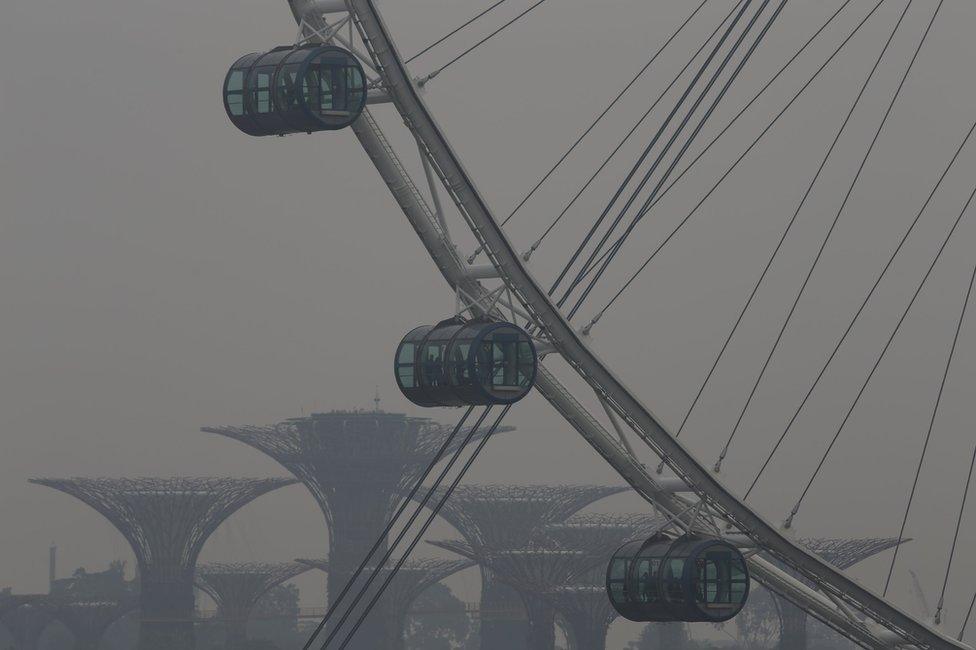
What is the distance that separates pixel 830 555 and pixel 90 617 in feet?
264

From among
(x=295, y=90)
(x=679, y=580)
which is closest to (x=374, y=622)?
(x=679, y=580)

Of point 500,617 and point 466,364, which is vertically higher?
point 466,364

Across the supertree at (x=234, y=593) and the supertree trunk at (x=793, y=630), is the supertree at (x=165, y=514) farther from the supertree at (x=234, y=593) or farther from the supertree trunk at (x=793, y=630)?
the supertree trunk at (x=793, y=630)

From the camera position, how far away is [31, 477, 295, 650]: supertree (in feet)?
516

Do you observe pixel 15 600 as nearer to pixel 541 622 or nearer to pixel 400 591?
pixel 400 591

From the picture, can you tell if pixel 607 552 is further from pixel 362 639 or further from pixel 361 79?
pixel 361 79

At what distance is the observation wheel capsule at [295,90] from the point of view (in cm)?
4172

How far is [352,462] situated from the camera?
6585 inches

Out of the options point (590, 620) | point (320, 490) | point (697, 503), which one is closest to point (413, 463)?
point (320, 490)

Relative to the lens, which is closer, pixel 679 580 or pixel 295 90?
pixel 295 90

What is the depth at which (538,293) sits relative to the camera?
47.5 metres

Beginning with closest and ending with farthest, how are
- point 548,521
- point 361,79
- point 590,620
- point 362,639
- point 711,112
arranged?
point 361,79 < point 711,112 < point 590,620 < point 548,521 < point 362,639

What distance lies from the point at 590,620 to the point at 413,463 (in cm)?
3093

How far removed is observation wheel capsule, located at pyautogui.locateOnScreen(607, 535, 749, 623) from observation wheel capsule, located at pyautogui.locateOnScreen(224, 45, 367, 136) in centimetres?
1467
